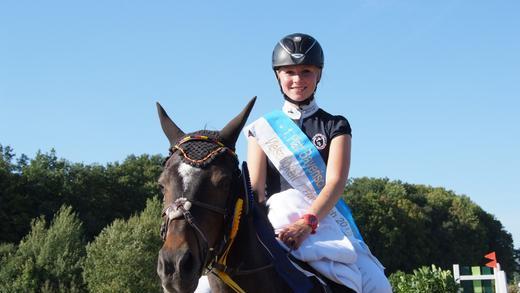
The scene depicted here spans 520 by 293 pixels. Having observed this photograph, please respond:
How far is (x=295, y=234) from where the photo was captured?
4.95 m

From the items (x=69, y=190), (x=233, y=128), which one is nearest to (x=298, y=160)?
(x=233, y=128)

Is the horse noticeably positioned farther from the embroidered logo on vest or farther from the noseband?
the embroidered logo on vest

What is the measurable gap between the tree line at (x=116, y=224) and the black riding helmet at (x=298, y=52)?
42348 mm

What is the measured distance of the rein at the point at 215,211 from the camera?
3.95 meters

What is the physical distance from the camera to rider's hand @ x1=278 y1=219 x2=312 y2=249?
16.2 feet

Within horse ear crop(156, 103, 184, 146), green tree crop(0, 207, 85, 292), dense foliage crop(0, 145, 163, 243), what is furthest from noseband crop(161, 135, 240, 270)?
dense foliage crop(0, 145, 163, 243)

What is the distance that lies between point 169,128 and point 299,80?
1.62 meters

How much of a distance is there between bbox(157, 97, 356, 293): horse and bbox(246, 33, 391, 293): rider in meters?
0.44

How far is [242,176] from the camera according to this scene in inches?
179

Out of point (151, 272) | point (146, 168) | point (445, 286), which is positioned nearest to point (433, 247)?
point (146, 168)

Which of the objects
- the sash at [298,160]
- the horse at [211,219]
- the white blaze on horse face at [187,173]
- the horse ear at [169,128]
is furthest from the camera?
the sash at [298,160]

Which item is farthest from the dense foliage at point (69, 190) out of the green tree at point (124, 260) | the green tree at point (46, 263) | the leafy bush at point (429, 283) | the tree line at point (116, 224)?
the leafy bush at point (429, 283)

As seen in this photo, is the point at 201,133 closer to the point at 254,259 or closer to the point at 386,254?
the point at 254,259

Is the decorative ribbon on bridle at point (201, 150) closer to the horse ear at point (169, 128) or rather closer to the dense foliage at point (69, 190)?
the horse ear at point (169, 128)
